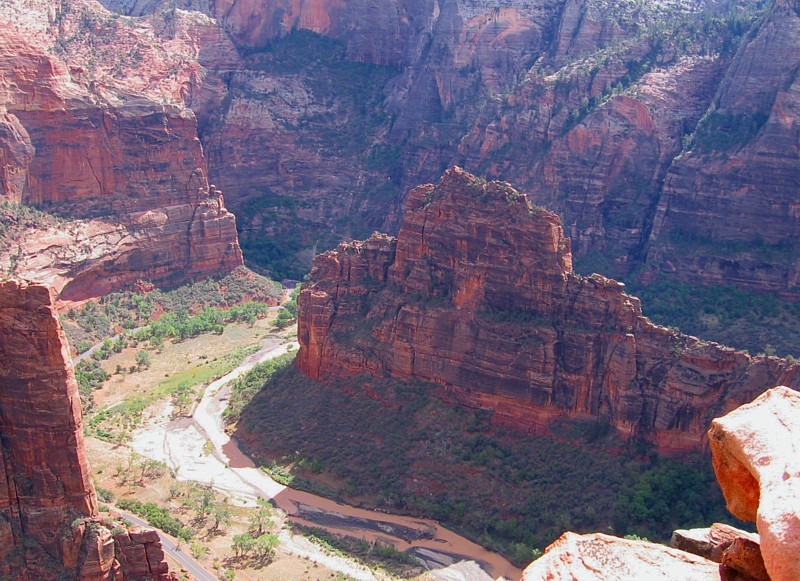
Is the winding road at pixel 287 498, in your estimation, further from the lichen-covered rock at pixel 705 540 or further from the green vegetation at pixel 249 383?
the lichen-covered rock at pixel 705 540

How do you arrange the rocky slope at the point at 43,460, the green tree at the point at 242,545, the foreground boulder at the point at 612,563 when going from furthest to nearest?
the green tree at the point at 242,545, the rocky slope at the point at 43,460, the foreground boulder at the point at 612,563

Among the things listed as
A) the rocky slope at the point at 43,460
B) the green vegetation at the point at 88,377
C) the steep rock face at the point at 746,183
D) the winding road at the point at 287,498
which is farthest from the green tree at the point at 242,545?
the steep rock face at the point at 746,183

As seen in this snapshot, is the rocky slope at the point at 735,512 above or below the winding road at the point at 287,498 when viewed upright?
above

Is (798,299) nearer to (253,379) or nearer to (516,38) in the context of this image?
(253,379)

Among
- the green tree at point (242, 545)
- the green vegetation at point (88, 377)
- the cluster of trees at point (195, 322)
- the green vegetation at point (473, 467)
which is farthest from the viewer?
the cluster of trees at point (195, 322)

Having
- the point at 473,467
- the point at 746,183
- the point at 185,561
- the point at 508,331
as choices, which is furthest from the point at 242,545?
the point at 746,183
